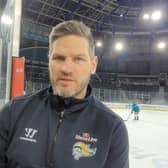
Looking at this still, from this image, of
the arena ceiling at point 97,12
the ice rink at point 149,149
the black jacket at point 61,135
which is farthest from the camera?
the arena ceiling at point 97,12

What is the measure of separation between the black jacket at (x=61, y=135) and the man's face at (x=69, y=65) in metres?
0.06

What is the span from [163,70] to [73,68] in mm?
20434

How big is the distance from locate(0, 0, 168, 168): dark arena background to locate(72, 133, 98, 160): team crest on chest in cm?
1225

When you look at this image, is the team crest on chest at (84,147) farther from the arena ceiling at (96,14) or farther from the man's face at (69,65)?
the arena ceiling at (96,14)

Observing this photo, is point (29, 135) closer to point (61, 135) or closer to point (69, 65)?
point (61, 135)

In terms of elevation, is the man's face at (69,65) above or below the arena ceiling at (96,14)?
below

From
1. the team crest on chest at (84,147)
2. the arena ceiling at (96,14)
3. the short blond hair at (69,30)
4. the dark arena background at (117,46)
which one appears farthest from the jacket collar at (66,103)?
the arena ceiling at (96,14)

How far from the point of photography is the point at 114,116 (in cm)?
119

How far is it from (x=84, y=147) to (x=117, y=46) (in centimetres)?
1396

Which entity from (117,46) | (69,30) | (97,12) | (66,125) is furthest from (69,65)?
(97,12)

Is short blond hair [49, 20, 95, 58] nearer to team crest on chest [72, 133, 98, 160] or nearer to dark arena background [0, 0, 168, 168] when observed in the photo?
team crest on chest [72, 133, 98, 160]

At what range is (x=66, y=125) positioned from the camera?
1.14 m

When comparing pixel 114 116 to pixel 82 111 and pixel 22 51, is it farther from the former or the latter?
pixel 22 51

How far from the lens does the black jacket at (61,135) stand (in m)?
1.08
